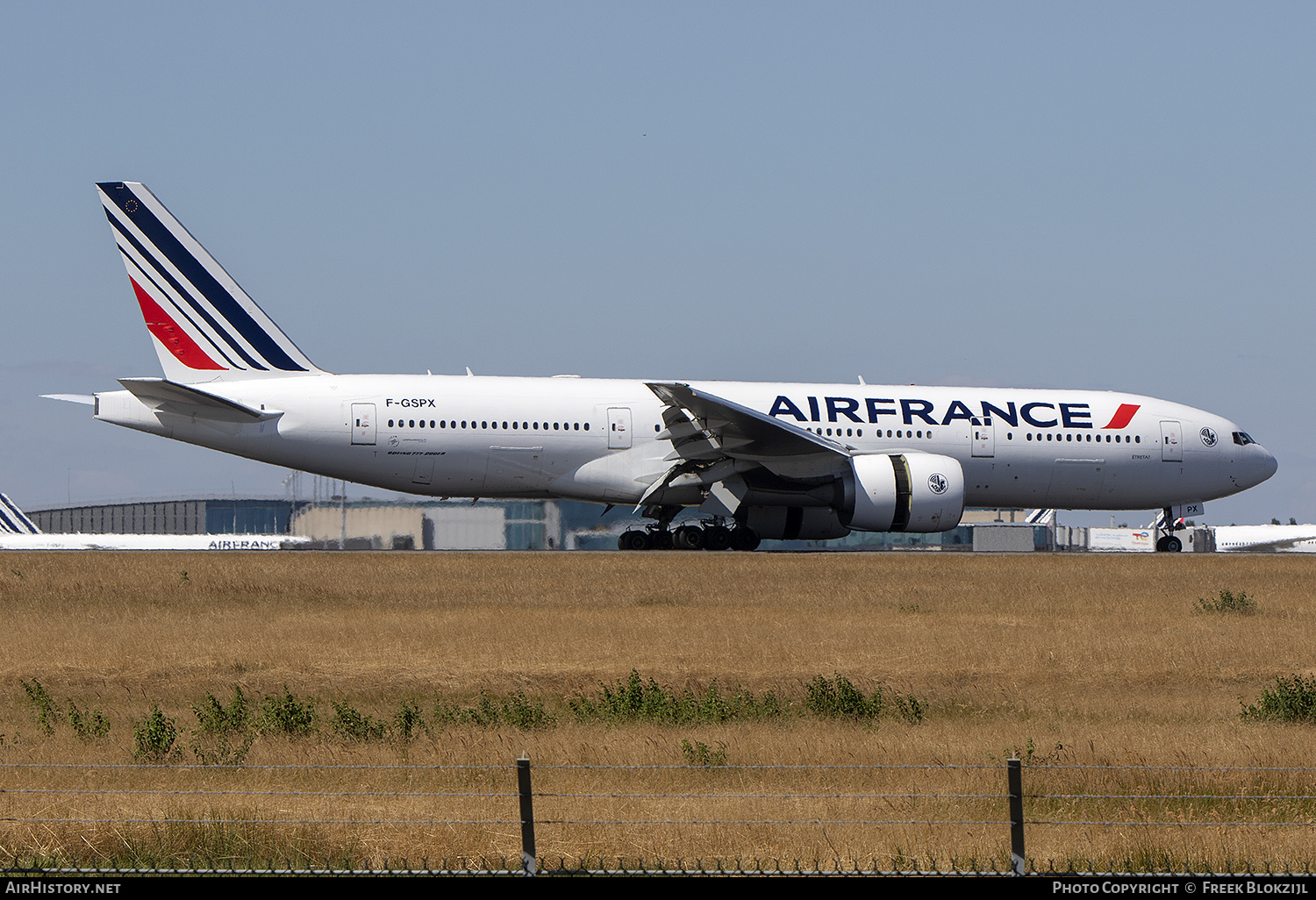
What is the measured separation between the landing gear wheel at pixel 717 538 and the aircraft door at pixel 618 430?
284 cm

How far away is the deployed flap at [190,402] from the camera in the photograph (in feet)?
94.6

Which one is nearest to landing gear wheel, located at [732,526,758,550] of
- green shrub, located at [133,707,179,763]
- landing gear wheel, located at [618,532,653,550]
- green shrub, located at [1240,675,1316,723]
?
landing gear wheel, located at [618,532,653,550]

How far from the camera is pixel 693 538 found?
3178 centimetres

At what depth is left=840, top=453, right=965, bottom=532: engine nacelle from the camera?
29.4 meters

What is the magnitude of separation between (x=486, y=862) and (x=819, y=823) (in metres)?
2.23

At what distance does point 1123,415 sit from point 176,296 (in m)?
23.8

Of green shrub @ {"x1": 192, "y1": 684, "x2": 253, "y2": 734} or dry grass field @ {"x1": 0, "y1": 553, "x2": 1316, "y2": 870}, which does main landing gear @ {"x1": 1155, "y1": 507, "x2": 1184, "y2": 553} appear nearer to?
dry grass field @ {"x1": 0, "y1": 553, "x2": 1316, "y2": 870}

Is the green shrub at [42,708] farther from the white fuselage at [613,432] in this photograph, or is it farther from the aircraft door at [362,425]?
the white fuselage at [613,432]

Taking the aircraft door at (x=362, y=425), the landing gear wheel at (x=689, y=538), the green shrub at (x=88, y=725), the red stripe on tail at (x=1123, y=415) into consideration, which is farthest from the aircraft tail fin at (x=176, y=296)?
the red stripe on tail at (x=1123, y=415)

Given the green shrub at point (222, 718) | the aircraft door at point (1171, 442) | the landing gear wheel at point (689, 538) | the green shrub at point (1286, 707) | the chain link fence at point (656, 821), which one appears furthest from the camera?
the aircraft door at point (1171, 442)

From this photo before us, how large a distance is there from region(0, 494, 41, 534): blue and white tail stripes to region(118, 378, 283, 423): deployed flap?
39.7m

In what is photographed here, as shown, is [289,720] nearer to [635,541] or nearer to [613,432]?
[613,432]

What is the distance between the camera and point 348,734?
12.1 m

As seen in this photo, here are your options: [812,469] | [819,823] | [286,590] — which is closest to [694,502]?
[812,469]
